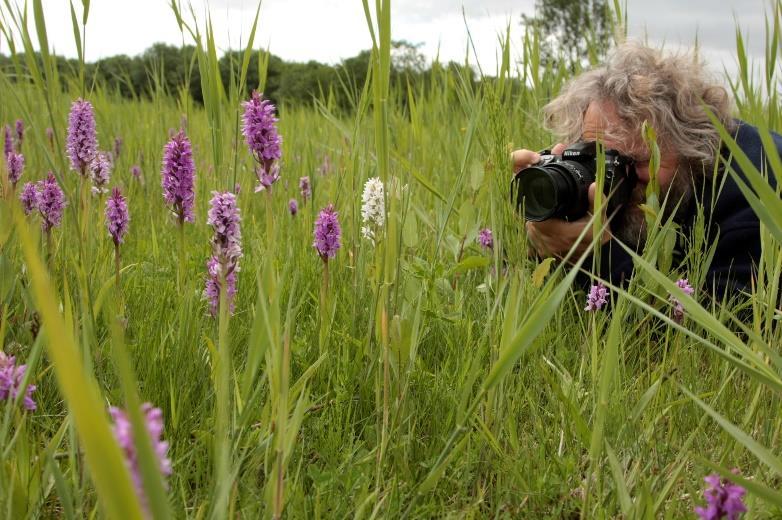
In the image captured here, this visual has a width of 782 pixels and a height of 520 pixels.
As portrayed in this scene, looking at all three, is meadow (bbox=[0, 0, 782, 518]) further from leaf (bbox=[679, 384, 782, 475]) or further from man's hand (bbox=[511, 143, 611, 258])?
man's hand (bbox=[511, 143, 611, 258])

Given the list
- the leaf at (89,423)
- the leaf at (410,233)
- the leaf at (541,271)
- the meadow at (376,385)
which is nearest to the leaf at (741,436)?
the meadow at (376,385)

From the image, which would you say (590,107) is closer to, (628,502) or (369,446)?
(369,446)

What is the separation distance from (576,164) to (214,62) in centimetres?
102

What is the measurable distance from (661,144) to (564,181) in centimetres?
63

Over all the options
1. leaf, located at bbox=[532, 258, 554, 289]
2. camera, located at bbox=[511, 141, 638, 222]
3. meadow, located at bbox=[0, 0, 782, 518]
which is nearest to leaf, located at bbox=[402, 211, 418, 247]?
meadow, located at bbox=[0, 0, 782, 518]

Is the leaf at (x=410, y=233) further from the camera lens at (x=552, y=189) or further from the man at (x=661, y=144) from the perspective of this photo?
the man at (x=661, y=144)

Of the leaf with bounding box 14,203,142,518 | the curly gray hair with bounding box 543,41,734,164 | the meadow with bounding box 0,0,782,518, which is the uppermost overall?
the curly gray hair with bounding box 543,41,734,164

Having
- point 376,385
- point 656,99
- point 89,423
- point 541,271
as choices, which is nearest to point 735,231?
point 656,99

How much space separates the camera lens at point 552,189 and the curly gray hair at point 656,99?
415mm

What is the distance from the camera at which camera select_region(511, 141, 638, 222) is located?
166cm

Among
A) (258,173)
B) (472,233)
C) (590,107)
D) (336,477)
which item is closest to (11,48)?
(258,173)

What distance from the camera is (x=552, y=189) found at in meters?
1.65

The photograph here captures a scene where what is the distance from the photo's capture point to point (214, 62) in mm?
1089

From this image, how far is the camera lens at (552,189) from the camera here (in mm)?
1653
